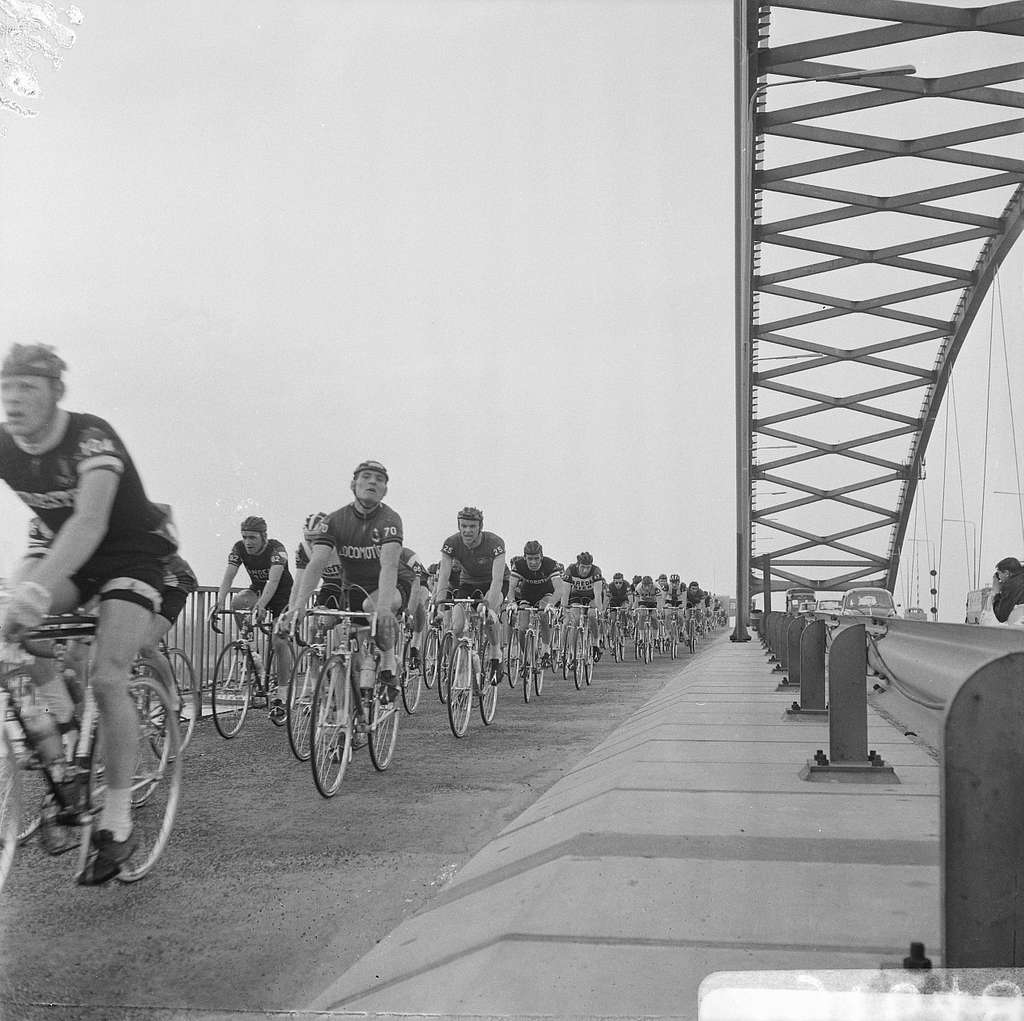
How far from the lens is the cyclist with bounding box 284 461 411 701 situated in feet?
20.3

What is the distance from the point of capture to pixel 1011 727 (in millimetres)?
1817

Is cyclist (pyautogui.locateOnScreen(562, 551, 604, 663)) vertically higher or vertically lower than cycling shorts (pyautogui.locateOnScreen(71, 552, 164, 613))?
higher

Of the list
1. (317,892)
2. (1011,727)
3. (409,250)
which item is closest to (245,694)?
(317,892)

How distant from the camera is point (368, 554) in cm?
659

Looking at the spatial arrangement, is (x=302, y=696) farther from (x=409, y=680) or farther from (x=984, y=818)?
(x=984, y=818)

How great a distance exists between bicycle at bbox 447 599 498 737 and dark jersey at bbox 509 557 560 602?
11.6 ft

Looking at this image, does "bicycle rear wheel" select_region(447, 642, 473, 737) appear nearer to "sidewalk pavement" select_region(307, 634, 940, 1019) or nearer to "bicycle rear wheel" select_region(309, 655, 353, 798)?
"bicycle rear wheel" select_region(309, 655, 353, 798)

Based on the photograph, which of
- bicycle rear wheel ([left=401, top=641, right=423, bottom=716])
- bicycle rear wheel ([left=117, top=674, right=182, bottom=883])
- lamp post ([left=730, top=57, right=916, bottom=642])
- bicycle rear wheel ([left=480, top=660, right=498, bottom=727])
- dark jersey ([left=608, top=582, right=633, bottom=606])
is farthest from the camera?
dark jersey ([left=608, top=582, right=633, bottom=606])

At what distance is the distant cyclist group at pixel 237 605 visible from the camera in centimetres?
293

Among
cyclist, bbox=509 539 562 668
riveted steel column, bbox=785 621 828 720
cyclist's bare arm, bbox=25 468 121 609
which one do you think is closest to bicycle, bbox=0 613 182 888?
cyclist's bare arm, bbox=25 468 121 609

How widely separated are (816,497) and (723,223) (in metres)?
47.9

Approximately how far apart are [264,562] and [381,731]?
267 cm

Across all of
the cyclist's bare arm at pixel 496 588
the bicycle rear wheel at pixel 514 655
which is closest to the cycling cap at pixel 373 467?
the cyclist's bare arm at pixel 496 588

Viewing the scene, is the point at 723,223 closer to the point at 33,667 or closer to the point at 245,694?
the point at 33,667
